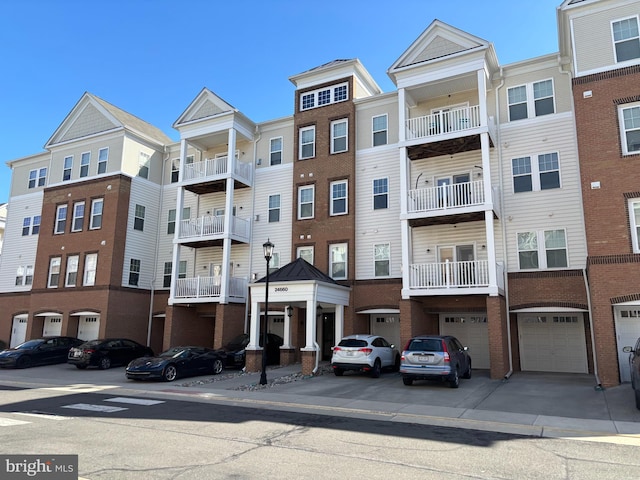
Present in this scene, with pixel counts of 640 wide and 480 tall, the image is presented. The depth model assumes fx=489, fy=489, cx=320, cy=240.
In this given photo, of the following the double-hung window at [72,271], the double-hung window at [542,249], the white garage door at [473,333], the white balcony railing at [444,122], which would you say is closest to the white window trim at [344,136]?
the white balcony railing at [444,122]

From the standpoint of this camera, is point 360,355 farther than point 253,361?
No

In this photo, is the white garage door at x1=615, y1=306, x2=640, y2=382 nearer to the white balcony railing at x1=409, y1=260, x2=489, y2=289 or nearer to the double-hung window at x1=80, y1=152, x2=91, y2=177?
the white balcony railing at x1=409, y1=260, x2=489, y2=289

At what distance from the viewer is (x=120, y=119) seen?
98.4 feet

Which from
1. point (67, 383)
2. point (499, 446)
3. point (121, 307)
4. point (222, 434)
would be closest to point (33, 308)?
point (121, 307)

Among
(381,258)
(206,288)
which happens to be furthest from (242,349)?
(381,258)

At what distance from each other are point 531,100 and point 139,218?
73.0 ft

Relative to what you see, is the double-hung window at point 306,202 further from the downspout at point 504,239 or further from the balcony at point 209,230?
the downspout at point 504,239

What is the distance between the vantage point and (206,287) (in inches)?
995

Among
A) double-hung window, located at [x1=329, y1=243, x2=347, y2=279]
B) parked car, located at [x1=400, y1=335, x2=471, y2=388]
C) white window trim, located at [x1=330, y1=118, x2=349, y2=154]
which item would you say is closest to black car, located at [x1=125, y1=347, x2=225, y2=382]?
double-hung window, located at [x1=329, y1=243, x2=347, y2=279]

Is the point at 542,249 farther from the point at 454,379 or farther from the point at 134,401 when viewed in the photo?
the point at 134,401

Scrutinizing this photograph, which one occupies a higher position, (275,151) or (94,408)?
(275,151)

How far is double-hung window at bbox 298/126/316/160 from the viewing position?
1022 inches

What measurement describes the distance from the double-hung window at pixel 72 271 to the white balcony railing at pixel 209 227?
7.69 metres

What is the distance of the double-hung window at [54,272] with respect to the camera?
2995cm
